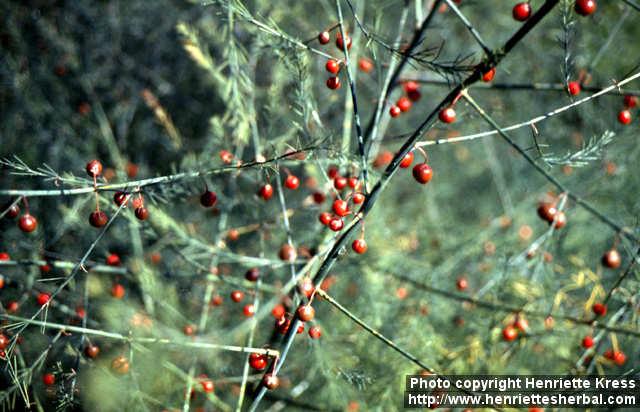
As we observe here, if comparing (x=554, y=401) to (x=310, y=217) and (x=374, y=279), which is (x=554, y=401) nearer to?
(x=374, y=279)

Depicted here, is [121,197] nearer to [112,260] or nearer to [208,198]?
[208,198]

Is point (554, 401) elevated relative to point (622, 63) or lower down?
lower down

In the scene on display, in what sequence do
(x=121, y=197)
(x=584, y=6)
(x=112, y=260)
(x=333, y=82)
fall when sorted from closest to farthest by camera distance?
1. (x=121, y=197)
2. (x=584, y=6)
3. (x=333, y=82)
4. (x=112, y=260)

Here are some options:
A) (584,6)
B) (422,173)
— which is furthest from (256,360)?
(584,6)

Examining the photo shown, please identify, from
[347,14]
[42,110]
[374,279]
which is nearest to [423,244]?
[374,279]

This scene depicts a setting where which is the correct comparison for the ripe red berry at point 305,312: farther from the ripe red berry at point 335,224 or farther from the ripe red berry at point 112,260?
the ripe red berry at point 112,260

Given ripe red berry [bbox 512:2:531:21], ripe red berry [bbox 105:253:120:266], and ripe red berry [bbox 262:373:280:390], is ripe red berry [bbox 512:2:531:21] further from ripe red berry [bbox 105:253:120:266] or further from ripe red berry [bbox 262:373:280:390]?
ripe red berry [bbox 105:253:120:266]

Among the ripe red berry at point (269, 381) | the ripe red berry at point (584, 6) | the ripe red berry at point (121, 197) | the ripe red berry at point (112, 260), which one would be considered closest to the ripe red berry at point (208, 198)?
the ripe red berry at point (121, 197)

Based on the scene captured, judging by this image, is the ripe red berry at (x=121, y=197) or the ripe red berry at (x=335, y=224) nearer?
the ripe red berry at (x=121, y=197)

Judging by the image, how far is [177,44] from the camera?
345cm

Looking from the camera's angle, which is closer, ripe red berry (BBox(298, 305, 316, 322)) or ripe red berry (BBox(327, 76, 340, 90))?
ripe red berry (BBox(298, 305, 316, 322))

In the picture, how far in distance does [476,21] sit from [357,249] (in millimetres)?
3619

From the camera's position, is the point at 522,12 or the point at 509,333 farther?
the point at 509,333

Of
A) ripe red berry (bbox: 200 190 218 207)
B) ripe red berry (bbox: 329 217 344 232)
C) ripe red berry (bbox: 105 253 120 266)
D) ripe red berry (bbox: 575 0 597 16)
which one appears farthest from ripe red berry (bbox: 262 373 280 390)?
ripe red berry (bbox: 575 0 597 16)
